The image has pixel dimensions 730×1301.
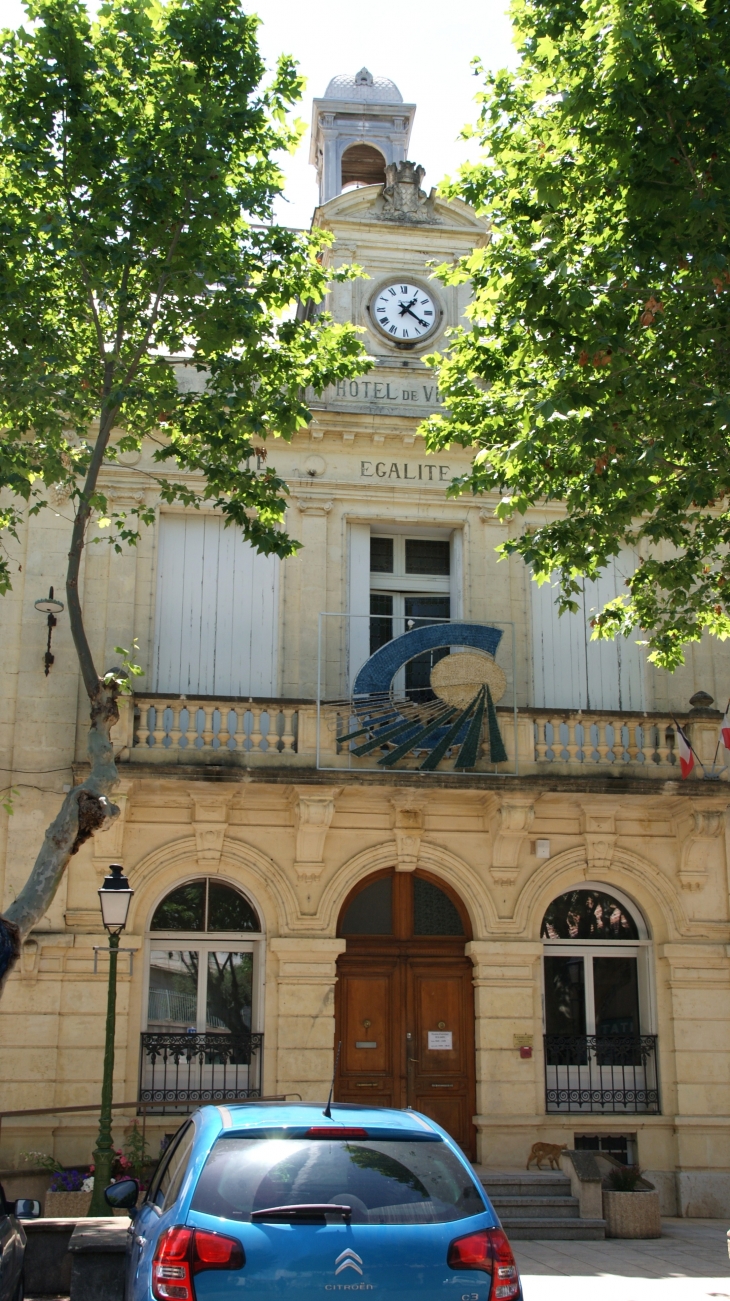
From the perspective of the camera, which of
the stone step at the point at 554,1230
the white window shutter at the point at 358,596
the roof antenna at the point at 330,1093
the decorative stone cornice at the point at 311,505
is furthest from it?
the decorative stone cornice at the point at 311,505

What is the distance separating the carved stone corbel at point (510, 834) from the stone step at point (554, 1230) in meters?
4.16

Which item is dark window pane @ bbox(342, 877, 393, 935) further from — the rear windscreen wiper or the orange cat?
the rear windscreen wiper

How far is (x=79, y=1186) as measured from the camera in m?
12.7

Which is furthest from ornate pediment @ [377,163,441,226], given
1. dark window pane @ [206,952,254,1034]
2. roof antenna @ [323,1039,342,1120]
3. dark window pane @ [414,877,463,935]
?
roof antenna @ [323,1039,342,1120]

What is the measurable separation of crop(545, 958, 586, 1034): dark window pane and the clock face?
9098 millimetres

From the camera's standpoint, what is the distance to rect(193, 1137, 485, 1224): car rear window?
→ 4.92 meters

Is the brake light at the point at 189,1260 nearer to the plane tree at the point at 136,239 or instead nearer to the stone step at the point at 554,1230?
the plane tree at the point at 136,239

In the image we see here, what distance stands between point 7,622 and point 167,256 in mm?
6231

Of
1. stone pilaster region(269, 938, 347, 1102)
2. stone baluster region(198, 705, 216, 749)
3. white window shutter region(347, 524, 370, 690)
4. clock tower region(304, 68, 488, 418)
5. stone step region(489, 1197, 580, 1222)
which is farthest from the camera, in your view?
clock tower region(304, 68, 488, 418)

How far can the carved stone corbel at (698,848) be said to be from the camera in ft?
53.0

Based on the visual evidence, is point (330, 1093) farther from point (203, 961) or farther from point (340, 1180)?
point (203, 961)

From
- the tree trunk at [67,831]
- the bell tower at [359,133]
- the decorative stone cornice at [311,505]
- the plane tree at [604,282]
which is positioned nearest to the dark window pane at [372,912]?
the decorative stone cornice at [311,505]

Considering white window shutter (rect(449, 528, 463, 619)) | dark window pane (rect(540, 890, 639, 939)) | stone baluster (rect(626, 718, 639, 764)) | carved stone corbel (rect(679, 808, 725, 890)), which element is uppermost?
white window shutter (rect(449, 528, 463, 619))

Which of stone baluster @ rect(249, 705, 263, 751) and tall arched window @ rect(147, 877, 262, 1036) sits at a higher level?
stone baluster @ rect(249, 705, 263, 751)
